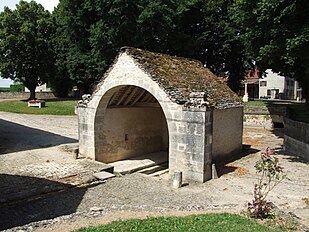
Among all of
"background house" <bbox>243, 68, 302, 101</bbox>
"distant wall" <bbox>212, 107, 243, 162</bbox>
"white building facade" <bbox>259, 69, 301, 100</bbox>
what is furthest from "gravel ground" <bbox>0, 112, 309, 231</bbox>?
"white building facade" <bbox>259, 69, 301, 100</bbox>

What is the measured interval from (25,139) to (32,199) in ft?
34.2

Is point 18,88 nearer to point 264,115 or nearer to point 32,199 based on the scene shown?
point 264,115

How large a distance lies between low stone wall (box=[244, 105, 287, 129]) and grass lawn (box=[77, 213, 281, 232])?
21.4 meters

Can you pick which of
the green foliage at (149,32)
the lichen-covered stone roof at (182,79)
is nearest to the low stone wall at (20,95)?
the green foliage at (149,32)

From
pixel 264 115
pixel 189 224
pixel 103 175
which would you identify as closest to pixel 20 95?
pixel 264 115

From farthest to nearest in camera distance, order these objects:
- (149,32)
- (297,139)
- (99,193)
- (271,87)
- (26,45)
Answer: (271,87)
(26,45)
(149,32)
(297,139)
(99,193)

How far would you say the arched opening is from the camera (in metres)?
14.2

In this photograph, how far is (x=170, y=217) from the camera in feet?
23.8

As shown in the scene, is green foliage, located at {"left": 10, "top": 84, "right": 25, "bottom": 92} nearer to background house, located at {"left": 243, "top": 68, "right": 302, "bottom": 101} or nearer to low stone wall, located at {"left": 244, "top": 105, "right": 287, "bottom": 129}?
background house, located at {"left": 243, "top": 68, "right": 302, "bottom": 101}

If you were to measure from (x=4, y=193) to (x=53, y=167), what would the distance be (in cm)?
338

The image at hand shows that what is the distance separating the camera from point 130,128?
51.2 ft

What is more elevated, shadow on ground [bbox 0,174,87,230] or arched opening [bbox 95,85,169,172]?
arched opening [bbox 95,85,169,172]

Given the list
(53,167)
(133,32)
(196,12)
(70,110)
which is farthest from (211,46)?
(53,167)

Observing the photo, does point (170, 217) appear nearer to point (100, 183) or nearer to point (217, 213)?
point (217, 213)
